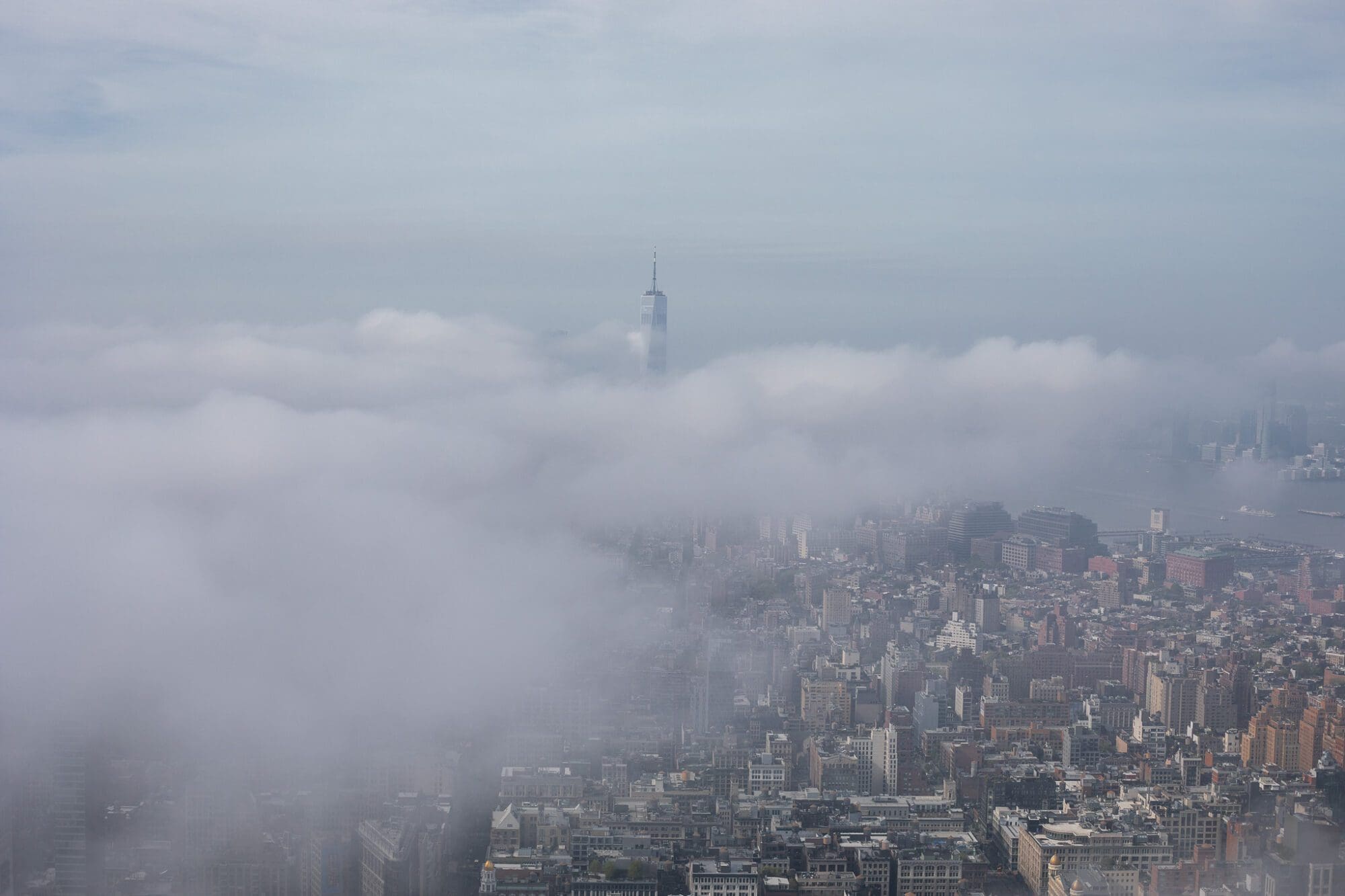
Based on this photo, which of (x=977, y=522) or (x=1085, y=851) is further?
(x=977, y=522)

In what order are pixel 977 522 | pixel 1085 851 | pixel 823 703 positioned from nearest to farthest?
pixel 1085 851, pixel 823 703, pixel 977 522

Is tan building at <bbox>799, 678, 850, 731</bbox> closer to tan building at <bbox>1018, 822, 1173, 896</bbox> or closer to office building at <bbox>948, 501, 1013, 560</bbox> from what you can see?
tan building at <bbox>1018, 822, 1173, 896</bbox>

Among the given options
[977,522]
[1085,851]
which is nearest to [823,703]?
[1085,851]

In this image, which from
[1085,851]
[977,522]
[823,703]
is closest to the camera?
[1085,851]

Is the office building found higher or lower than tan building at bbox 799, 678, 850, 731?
higher

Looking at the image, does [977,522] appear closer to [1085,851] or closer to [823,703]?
[823,703]

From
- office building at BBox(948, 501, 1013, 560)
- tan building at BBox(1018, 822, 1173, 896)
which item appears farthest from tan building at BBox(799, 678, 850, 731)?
office building at BBox(948, 501, 1013, 560)

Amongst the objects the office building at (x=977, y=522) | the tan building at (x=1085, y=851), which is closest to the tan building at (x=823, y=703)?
the tan building at (x=1085, y=851)

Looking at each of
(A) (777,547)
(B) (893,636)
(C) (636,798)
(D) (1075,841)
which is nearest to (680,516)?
(A) (777,547)

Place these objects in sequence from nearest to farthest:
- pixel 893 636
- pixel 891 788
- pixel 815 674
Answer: pixel 891 788, pixel 815 674, pixel 893 636

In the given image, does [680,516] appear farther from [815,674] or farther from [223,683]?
[223,683]

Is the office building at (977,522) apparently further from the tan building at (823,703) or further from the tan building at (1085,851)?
the tan building at (1085,851)
